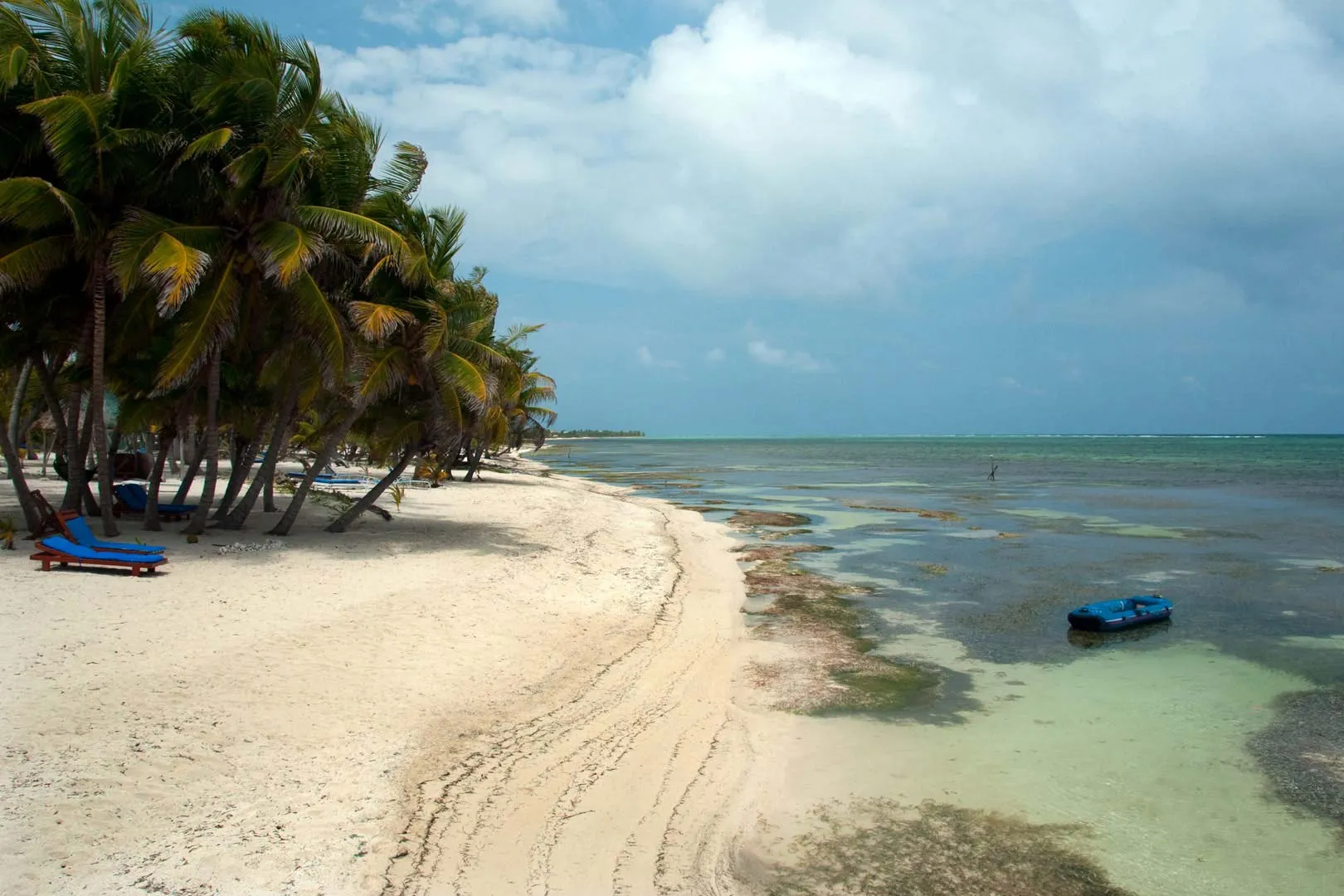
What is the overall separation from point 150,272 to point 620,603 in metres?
8.01

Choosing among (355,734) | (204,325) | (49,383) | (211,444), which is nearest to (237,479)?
(211,444)

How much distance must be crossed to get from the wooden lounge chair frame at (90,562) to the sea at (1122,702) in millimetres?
8701

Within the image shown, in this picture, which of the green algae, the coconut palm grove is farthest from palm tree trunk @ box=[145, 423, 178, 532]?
the green algae

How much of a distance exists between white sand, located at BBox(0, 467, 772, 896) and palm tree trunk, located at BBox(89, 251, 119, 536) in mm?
1267

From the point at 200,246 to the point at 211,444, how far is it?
3.65 metres

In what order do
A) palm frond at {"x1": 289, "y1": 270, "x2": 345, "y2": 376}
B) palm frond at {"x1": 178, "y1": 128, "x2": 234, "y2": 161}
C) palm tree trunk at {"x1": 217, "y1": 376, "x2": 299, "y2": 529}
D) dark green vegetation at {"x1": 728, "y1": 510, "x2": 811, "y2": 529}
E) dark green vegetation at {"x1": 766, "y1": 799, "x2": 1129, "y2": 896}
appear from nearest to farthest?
1. dark green vegetation at {"x1": 766, "y1": 799, "x2": 1129, "y2": 896}
2. palm frond at {"x1": 178, "y1": 128, "x2": 234, "y2": 161}
3. palm frond at {"x1": 289, "y1": 270, "x2": 345, "y2": 376}
4. palm tree trunk at {"x1": 217, "y1": 376, "x2": 299, "y2": 529}
5. dark green vegetation at {"x1": 728, "y1": 510, "x2": 811, "y2": 529}

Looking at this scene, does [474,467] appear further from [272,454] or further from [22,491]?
[22,491]

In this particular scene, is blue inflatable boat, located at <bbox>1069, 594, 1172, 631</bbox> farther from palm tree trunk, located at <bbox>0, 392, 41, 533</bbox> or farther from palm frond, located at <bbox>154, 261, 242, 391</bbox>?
palm tree trunk, located at <bbox>0, 392, 41, 533</bbox>

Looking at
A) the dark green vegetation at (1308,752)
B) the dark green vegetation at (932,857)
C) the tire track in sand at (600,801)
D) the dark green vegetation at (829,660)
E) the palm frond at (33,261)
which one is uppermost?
the palm frond at (33,261)


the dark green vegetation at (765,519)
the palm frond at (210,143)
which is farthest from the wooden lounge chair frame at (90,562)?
the dark green vegetation at (765,519)

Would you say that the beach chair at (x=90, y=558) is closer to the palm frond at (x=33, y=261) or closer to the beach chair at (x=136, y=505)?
the palm frond at (x=33, y=261)

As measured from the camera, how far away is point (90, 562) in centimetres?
1069

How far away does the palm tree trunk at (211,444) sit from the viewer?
13.2 meters

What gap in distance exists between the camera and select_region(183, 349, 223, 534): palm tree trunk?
13.2 meters
